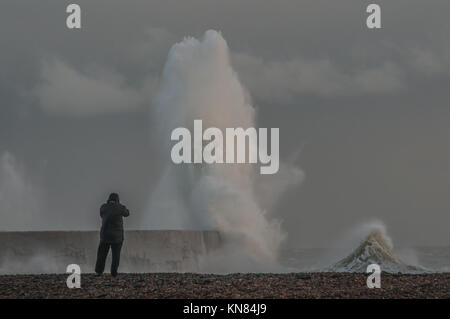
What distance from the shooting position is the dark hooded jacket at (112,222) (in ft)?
45.2

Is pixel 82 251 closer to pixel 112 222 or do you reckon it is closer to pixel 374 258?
pixel 112 222

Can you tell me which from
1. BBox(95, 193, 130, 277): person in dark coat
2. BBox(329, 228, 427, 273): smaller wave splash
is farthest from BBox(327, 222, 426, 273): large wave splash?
BBox(95, 193, 130, 277): person in dark coat

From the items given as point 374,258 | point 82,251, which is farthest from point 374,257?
point 82,251

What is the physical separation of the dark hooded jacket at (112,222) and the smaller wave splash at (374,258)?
5.90 m

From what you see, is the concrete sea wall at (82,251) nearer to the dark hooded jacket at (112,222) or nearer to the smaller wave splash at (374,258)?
the smaller wave splash at (374,258)

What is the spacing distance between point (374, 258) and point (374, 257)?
0.32 feet

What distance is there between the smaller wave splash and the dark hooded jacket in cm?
590

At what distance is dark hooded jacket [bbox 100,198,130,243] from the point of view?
1378 cm

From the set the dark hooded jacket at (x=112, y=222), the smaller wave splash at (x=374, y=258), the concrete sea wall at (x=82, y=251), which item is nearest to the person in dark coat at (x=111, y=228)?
the dark hooded jacket at (x=112, y=222)

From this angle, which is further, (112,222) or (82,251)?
(82,251)

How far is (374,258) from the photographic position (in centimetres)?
1861

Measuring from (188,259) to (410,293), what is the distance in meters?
9.98
